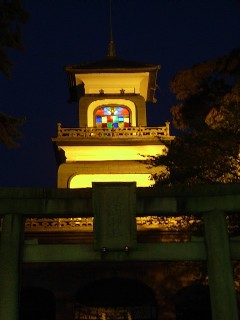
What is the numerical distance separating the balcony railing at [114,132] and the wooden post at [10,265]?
1633cm

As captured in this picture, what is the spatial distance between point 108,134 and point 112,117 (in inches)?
90.5

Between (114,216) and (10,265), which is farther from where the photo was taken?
(114,216)

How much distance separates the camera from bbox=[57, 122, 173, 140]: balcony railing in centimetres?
2384

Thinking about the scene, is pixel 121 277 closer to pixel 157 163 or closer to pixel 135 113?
pixel 157 163

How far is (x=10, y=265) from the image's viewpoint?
7.27 metres

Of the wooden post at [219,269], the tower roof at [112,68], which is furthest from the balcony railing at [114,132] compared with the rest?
the wooden post at [219,269]


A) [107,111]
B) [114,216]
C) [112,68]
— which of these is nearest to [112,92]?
[107,111]

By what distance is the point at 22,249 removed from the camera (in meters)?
7.52

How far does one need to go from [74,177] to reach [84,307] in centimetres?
858

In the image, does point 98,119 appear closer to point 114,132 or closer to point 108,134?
point 108,134

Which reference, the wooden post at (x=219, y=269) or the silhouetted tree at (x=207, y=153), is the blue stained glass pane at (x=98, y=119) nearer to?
the silhouetted tree at (x=207, y=153)

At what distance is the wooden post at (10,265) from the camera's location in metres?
7.11

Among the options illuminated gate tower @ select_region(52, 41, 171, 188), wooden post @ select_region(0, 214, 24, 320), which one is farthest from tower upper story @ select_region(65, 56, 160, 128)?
wooden post @ select_region(0, 214, 24, 320)

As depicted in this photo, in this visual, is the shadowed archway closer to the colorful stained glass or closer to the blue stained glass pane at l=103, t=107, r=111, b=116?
the colorful stained glass
